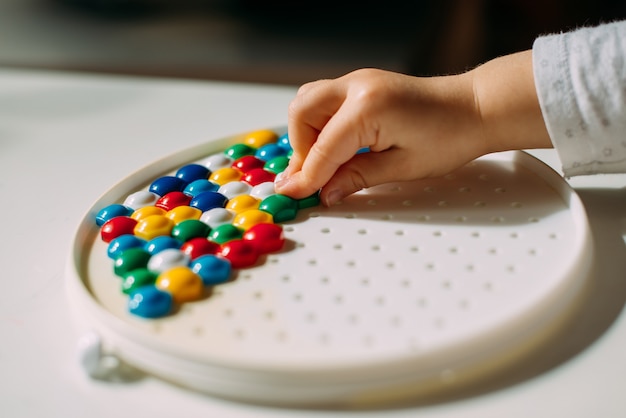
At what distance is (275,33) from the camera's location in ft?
2.64

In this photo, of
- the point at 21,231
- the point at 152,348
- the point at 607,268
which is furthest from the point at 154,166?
the point at 607,268

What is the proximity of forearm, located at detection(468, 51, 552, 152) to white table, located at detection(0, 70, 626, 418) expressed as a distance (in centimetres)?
8

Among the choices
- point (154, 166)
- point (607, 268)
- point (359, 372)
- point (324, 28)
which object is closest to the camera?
point (359, 372)

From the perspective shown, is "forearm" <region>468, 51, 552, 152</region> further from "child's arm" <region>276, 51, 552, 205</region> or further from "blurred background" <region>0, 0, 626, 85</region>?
"blurred background" <region>0, 0, 626, 85</region>

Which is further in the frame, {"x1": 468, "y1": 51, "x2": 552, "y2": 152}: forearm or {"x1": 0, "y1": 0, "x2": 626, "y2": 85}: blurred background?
{"x1": 0, "y1": 0, "x2": 626, "y2": 85}: blurred background

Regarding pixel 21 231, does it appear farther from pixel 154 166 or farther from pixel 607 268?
pixel 607 268

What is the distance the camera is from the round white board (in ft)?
1.14

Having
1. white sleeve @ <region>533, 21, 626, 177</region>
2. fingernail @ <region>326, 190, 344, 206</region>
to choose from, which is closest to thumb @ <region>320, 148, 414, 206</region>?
fingernail @ <region>326, 190, 344, 206</region>

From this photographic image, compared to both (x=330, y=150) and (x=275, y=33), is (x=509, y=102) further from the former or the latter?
(x=275, y=33)

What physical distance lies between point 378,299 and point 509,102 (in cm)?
18

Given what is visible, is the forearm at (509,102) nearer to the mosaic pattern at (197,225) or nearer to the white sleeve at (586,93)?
the white sleeve at (586,93)

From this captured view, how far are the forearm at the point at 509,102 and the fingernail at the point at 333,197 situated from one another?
0.36ft

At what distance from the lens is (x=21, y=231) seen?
1.76 ft

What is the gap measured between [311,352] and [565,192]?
24 centimetres
